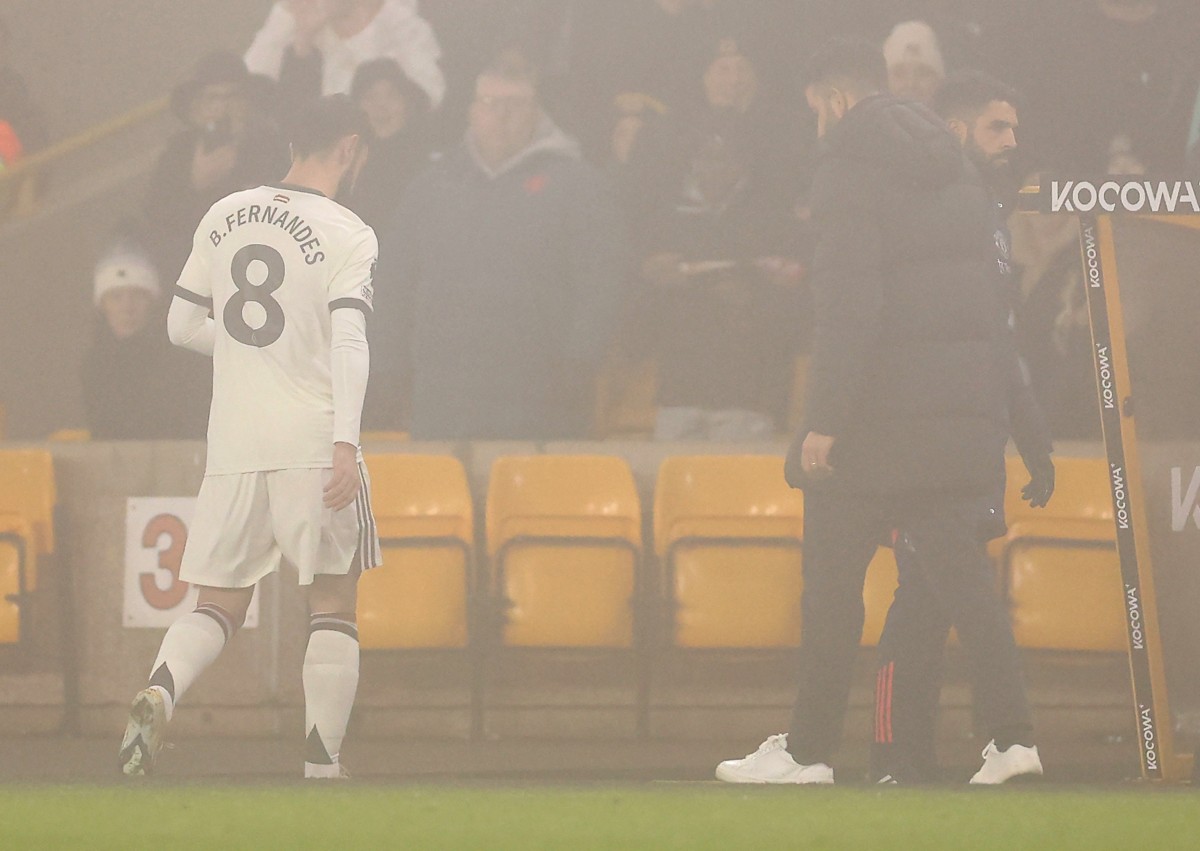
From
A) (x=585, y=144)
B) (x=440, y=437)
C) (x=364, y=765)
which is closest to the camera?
(x=364, y=765)

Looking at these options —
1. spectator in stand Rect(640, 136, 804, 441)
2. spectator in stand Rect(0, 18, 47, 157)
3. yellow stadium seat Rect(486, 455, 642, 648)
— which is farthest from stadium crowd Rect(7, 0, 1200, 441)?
spectator in stand Rect(0, 18, 47, 157)

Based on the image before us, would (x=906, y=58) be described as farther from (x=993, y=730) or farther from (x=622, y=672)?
(x=993, y=730)

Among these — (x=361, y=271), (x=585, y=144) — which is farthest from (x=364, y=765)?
(x=585, y=144)

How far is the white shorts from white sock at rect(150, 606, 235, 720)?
98mm

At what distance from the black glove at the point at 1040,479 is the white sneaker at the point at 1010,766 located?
69cm

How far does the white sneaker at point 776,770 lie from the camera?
4.30 m

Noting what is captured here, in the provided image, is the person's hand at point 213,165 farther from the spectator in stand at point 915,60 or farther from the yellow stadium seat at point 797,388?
the spectator in stand at point 915,60

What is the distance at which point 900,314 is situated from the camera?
4289 mm

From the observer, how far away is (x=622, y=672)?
20.3ft

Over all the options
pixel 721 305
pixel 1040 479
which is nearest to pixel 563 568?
pixel 721 305

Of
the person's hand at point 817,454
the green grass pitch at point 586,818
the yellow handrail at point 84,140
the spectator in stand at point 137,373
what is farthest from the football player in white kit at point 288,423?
the yellow handrail at point 84,140

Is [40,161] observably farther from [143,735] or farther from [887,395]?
[887,395]

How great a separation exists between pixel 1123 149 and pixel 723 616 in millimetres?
2595

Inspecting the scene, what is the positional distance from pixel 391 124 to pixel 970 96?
302 centimetres
